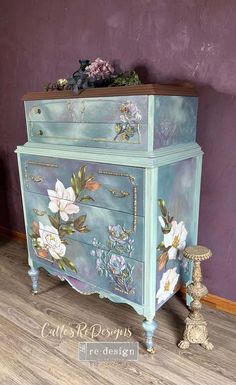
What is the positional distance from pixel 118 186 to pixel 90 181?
163 mm

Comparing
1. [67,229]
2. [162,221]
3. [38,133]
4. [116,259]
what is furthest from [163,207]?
[38,133]

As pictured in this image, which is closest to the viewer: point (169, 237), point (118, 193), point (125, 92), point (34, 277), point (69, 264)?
point (125, 92)

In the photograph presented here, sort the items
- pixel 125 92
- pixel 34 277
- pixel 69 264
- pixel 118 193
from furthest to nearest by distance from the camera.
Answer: pixel 34 277, pixel 69 264, pixel 118 193, pixel 125 92

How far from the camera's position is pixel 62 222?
1.67 metres

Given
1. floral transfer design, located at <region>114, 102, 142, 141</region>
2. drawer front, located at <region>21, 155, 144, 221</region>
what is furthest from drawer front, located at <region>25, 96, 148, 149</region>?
drawer front, located at <region>21, 155, 144, 221</region>

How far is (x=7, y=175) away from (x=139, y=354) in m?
1.88

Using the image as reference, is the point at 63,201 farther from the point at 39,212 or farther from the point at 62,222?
the point at 39,212

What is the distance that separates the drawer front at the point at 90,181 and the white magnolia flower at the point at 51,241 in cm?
21

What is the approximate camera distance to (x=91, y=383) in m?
1.36

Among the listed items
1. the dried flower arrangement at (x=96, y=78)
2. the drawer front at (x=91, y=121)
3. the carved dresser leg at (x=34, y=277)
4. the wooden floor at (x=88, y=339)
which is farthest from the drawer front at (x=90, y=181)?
the wooden floor at (x=88, y=339)

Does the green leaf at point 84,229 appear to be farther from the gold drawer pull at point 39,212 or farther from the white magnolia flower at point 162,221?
the white magnolia flower at point 162,221

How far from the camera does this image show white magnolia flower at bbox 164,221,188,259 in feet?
4.92

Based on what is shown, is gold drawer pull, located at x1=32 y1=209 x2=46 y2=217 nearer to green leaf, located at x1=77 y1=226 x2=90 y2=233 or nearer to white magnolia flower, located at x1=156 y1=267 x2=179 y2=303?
green leaf, located at x1=77 y1=226 x2=90 y2=233

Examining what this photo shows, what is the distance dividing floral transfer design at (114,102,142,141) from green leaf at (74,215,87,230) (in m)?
0.44
